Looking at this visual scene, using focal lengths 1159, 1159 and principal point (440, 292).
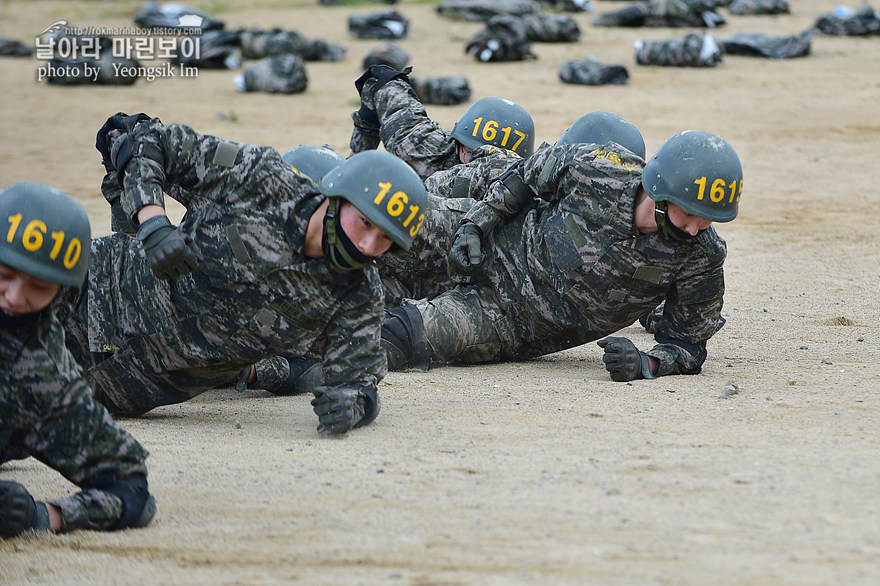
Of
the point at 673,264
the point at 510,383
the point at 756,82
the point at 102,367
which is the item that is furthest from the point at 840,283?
the point at 756,82

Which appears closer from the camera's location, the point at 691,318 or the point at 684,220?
the point at 684,220

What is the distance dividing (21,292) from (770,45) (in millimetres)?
17487

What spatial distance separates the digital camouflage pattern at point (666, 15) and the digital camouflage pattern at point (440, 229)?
1538 centimetres

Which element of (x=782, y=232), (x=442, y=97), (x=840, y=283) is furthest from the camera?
(x=442, y=97)

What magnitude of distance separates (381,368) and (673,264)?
1.75 metres

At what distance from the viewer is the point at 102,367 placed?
525 cm

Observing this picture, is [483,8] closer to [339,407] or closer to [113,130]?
[113,130]

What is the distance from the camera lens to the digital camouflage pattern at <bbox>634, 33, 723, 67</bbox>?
18250mm

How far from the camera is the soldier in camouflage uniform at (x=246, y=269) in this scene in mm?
4711

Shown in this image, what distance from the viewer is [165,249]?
462 centimetres

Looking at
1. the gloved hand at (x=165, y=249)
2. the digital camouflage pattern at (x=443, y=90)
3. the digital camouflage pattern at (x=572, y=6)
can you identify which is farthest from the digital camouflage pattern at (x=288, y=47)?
the gloved hand at (x=165, y=249)

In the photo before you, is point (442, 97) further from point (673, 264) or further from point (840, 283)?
point (673, 264)

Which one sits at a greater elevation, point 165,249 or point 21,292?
point 21,292

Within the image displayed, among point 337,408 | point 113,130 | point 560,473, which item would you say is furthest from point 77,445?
point 113,130
